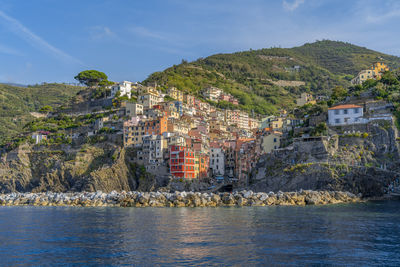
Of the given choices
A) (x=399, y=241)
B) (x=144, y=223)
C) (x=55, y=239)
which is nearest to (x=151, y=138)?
(x=144, y=223)

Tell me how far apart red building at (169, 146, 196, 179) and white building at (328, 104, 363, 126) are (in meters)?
26.4

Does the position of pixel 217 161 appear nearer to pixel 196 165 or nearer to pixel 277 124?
pixel 196 165

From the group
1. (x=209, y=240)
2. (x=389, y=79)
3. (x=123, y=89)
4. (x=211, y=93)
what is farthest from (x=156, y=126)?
(x=211, y=93)

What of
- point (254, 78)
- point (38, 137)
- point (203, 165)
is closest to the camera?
point (203, 165)

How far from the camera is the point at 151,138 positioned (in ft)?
259

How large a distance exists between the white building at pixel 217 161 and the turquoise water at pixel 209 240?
39058 millimetres

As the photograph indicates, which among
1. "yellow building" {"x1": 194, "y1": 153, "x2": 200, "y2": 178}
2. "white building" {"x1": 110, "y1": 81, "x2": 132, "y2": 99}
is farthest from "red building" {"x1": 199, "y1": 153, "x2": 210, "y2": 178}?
"white building" {"x1": 110, "y1": 81, "x2": 132, "y2": 99}

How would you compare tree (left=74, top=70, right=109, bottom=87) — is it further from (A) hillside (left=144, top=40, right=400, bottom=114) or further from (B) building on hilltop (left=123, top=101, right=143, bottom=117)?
(B) building on hilltop (left=123, top=101, right=143, bottom=117)

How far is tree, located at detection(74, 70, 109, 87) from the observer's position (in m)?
121

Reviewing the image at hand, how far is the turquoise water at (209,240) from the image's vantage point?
23328 mm

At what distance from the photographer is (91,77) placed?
121250 millimetres

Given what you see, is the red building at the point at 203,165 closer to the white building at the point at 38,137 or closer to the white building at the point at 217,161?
the white building at the point at 217,161

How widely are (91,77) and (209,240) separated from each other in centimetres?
10166

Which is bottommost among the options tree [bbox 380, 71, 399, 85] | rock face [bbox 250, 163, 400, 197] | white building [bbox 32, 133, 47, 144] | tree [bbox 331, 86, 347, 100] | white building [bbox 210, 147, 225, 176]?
rock face [bbox 250, 163, 400, 197]
